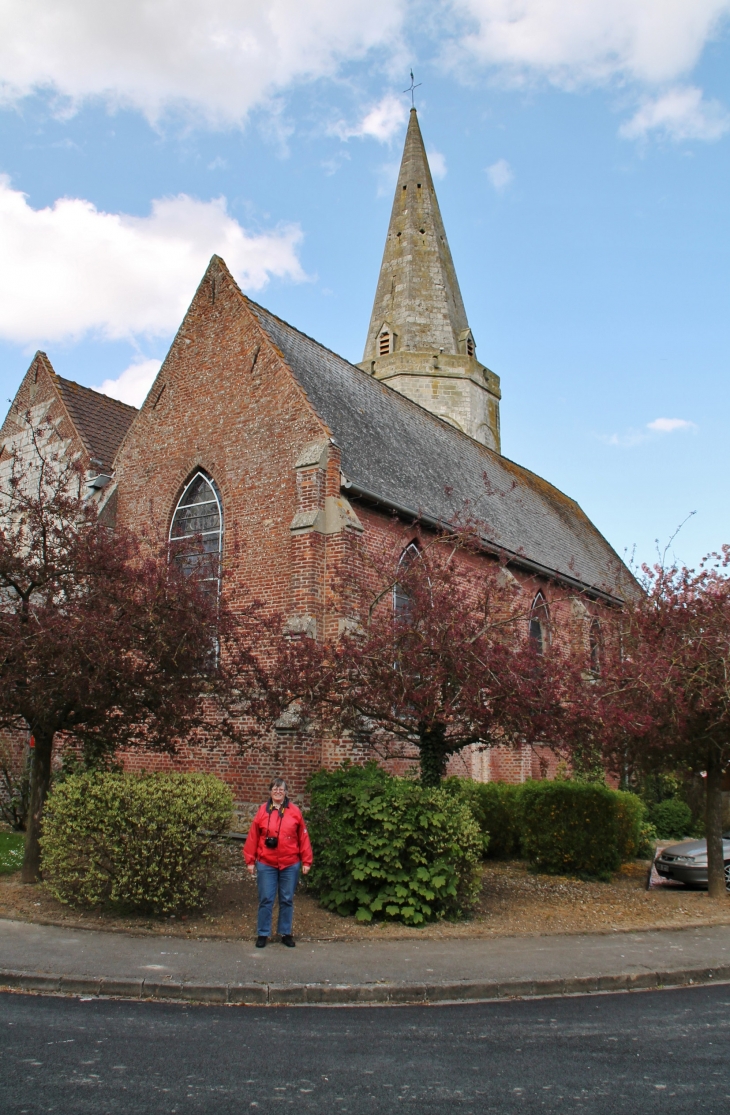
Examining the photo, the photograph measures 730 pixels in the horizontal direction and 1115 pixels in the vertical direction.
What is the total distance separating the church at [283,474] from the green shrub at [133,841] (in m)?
2.73

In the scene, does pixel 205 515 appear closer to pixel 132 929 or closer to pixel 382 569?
pixel 382 569

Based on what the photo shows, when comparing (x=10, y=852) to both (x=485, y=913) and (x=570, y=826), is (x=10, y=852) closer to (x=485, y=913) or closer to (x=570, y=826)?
(x=485, y=913)

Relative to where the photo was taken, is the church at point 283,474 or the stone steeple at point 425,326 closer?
the church at point 283,474

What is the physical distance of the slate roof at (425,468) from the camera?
16578 millimetres

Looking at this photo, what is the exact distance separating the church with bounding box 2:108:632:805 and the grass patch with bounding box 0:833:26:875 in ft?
8.30

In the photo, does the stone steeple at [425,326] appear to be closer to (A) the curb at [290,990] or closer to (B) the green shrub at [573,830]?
(B) the green shrub at [573,830]

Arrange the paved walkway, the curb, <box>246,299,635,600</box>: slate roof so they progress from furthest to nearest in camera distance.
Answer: <box>246,299,635,600</box>: slate roof < the paved walkway < the curb

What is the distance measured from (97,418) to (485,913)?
15779 mm

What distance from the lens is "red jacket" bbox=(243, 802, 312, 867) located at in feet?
28.4

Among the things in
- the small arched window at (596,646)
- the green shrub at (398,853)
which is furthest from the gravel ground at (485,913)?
the small arched window at (596,646)

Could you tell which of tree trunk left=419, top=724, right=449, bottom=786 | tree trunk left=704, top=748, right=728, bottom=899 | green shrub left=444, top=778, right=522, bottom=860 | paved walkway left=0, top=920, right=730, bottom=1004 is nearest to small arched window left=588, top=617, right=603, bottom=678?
tree trunk left=704, top=748, right=728, bottom=899

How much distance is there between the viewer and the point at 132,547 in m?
10.5

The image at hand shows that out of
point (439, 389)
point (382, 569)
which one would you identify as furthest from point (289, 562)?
point (439, 389)

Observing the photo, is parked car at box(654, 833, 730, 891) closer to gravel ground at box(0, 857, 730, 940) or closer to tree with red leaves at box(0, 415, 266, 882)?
gravel ground at box(0, 857, 730, 940)
